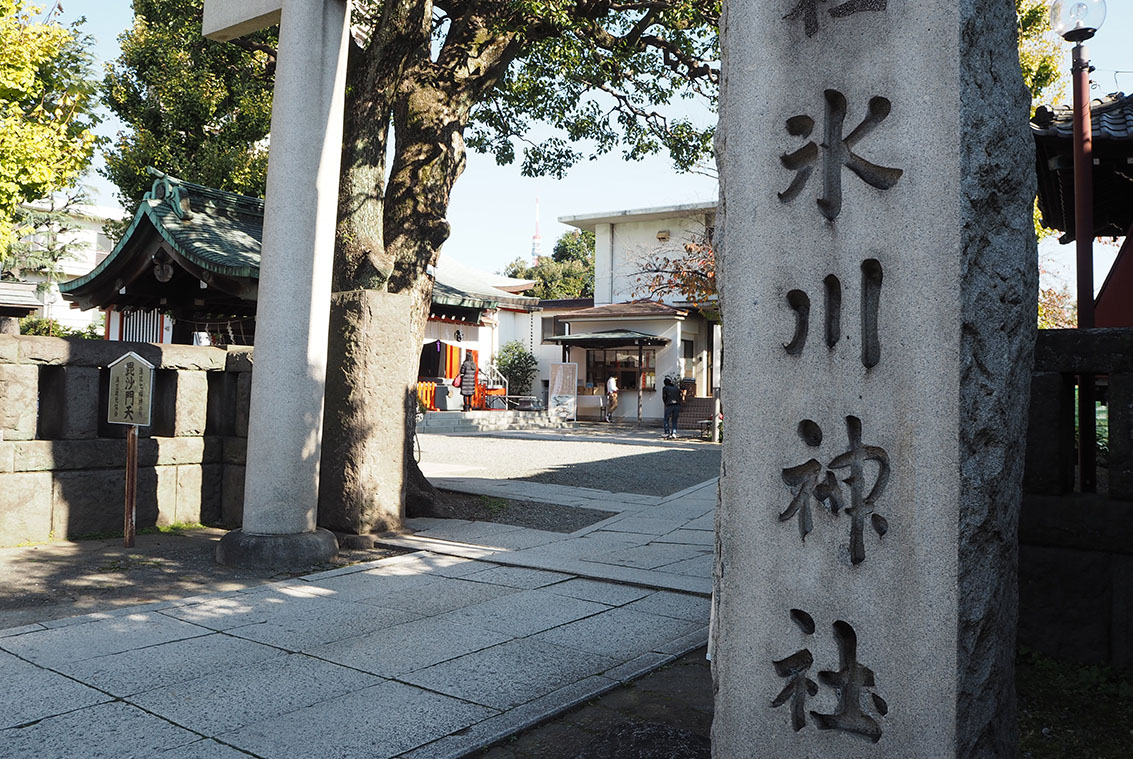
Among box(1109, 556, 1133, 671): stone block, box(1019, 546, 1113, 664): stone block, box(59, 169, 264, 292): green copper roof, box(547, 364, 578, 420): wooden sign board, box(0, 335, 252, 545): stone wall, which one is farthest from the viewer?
box(547, 364, 578, 420): wooden sign board

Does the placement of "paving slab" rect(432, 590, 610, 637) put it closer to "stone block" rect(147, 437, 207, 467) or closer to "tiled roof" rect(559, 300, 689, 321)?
"stone block" rect(147, 437, 207, 467)

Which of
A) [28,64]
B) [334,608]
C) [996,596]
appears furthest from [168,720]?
[28,64]

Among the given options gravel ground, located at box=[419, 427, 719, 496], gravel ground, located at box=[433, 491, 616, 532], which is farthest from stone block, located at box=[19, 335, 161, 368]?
gravel ground, located at box=[419, 427, 719, 496]

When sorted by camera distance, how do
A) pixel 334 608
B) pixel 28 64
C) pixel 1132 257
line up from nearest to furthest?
pixel 334 608
pixel 1132 257
pixel 28 64

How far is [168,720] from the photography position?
10.8ft

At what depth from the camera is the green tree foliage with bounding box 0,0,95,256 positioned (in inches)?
573

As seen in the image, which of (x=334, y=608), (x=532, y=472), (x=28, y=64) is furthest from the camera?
(x=28, y=64)

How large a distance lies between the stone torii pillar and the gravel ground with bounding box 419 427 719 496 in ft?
18.1

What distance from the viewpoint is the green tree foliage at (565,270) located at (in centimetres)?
4388

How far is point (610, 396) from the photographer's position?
26.7 metres

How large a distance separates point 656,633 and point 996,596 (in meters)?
2.43

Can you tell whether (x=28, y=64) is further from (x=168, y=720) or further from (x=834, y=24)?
(x=834, y=24)

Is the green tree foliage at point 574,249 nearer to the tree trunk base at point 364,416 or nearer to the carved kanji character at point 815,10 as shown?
the tree trunk base at point 364,416

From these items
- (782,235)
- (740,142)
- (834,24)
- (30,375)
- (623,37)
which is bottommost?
(30,375)
